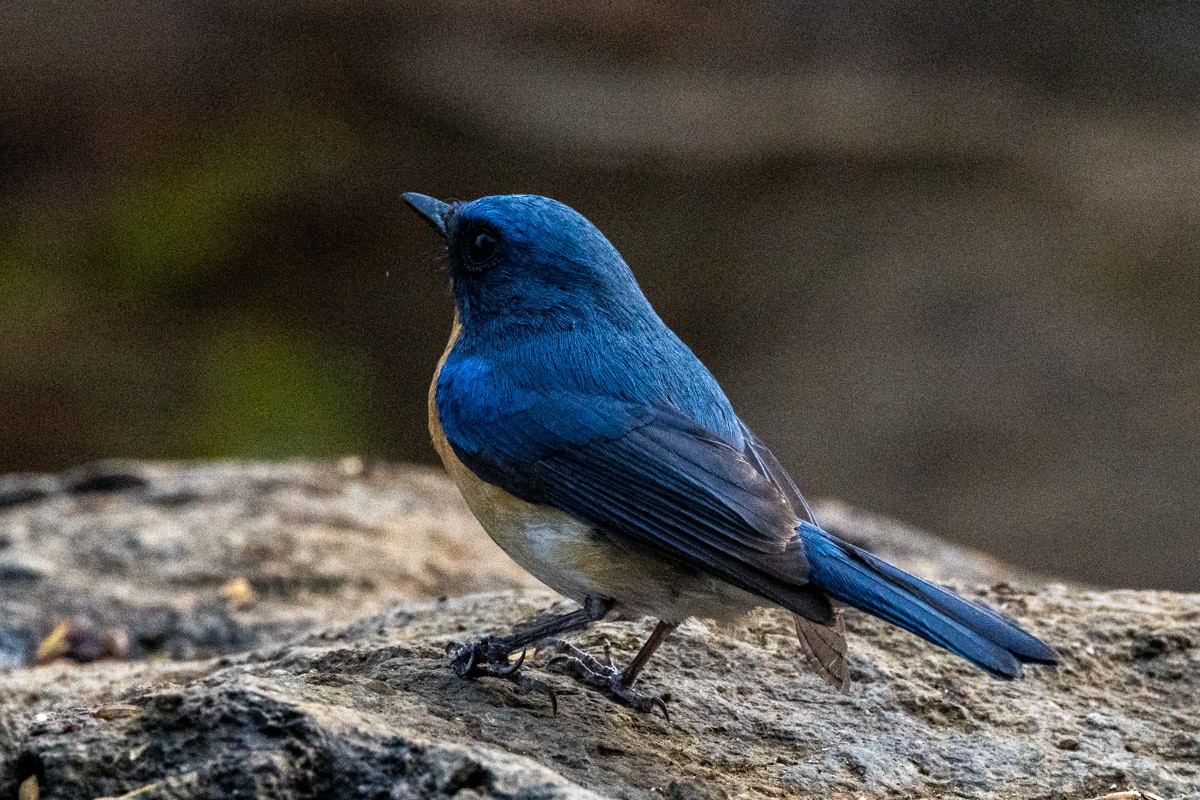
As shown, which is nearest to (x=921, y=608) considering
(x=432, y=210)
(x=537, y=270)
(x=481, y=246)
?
(x=537, y=270)

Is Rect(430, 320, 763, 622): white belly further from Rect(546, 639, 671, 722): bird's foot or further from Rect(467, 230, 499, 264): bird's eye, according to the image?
Rect(467, 230, 499, 264): bird's eye

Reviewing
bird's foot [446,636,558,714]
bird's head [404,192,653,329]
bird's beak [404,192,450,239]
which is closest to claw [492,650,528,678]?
bird's foot [446,636,558,714]

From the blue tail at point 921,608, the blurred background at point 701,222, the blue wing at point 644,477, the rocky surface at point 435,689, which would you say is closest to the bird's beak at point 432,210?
the blue wing at point 644,477

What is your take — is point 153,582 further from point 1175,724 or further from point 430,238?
point 430,238

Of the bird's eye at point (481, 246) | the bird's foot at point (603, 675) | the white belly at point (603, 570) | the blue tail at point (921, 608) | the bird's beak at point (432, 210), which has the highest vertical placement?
the bird's beak at point (432, 210)

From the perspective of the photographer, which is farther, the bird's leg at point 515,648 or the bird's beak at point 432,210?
the bird's beak at point 432,210

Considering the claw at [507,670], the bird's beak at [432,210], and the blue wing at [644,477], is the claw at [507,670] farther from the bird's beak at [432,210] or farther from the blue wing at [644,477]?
the bird's beak at [432,210]

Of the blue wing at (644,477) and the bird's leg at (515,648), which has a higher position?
the blue wing at (644,477)
